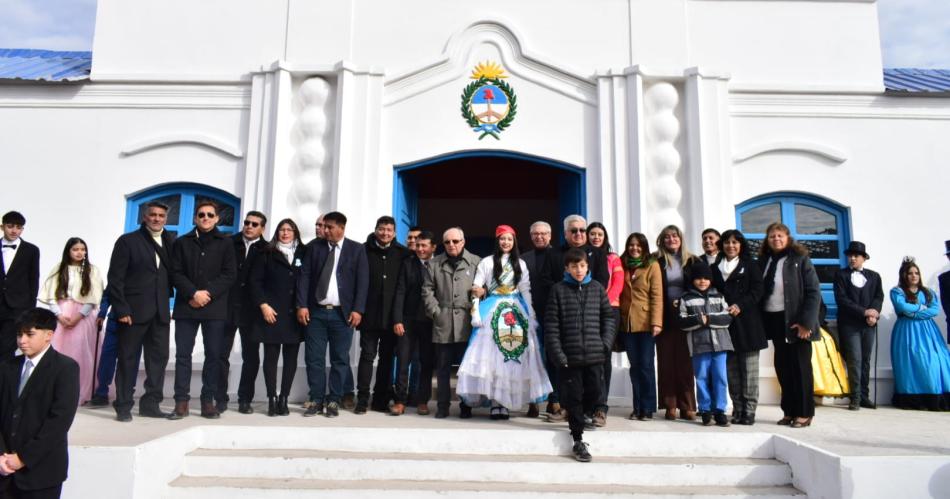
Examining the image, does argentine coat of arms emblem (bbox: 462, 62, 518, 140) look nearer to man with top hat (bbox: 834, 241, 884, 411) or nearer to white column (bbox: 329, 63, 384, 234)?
white column (bbox: 329, 63, 384, 234)

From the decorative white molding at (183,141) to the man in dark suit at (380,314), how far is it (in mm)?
2322

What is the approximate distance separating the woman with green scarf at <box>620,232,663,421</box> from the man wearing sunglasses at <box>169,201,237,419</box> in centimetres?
334

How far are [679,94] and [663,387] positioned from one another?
3420 millimetres

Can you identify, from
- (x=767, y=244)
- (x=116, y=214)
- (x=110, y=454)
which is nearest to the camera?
(x=110, y=454)

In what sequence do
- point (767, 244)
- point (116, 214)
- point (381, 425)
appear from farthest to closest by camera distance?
point (116, 214) → point (767, 244) → point (381, 425)

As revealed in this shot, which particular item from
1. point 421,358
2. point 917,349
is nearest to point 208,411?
point 421,358

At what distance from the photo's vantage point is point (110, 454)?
3.60m

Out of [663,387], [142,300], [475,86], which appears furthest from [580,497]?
[475,86]

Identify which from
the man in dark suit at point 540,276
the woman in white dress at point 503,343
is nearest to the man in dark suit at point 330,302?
the woman in white dress at point 503,343

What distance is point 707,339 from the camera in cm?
491

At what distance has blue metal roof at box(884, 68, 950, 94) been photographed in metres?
6.96

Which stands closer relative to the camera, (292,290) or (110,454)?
(110,454)

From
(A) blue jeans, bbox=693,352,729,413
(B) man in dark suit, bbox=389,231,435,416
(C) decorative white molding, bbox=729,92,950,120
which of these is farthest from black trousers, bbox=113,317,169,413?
(C) decorative white molding, bbox=729,92,950,120

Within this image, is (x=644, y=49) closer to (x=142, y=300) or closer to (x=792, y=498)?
(x=792, y=498)
